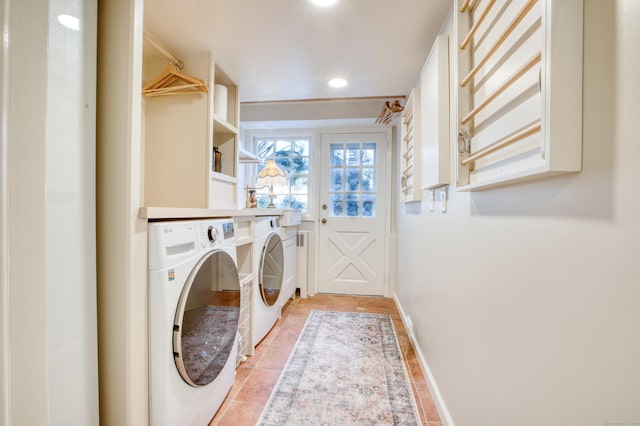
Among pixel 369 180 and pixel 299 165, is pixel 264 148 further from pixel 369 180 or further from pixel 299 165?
pixel 369 180

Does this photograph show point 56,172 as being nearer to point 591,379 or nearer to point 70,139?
point 70,139

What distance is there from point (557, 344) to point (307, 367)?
1547 millimetres

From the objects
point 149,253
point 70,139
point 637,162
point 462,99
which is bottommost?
point 149,253

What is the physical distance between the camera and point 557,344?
0.64 m

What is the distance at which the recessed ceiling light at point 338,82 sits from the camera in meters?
2.41

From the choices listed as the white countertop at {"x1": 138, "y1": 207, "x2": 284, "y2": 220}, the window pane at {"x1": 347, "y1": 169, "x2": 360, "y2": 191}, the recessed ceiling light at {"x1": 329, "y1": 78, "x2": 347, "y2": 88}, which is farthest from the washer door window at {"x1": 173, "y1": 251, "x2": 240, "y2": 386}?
the window pane at {"x1": 347, "y1": 169, "x2": 360, "y2": 191}

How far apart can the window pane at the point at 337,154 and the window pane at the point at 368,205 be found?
1.70 ft

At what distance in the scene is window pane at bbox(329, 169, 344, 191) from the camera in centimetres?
352

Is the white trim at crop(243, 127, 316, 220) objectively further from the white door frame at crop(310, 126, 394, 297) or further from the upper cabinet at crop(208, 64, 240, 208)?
the upper cabinet at crop(208, 64, 240, 208)

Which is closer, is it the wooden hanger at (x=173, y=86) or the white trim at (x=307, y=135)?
the wooden hanger at (x=173, y=86)

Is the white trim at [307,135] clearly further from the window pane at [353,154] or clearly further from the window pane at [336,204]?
the window pane at [353,154]

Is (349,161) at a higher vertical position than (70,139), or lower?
higher

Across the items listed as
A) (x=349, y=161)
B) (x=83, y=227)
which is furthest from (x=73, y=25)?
(x=349, y=161)

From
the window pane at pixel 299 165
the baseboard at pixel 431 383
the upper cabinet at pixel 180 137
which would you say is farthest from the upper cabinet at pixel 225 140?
the baseboard at pixel 431 383
